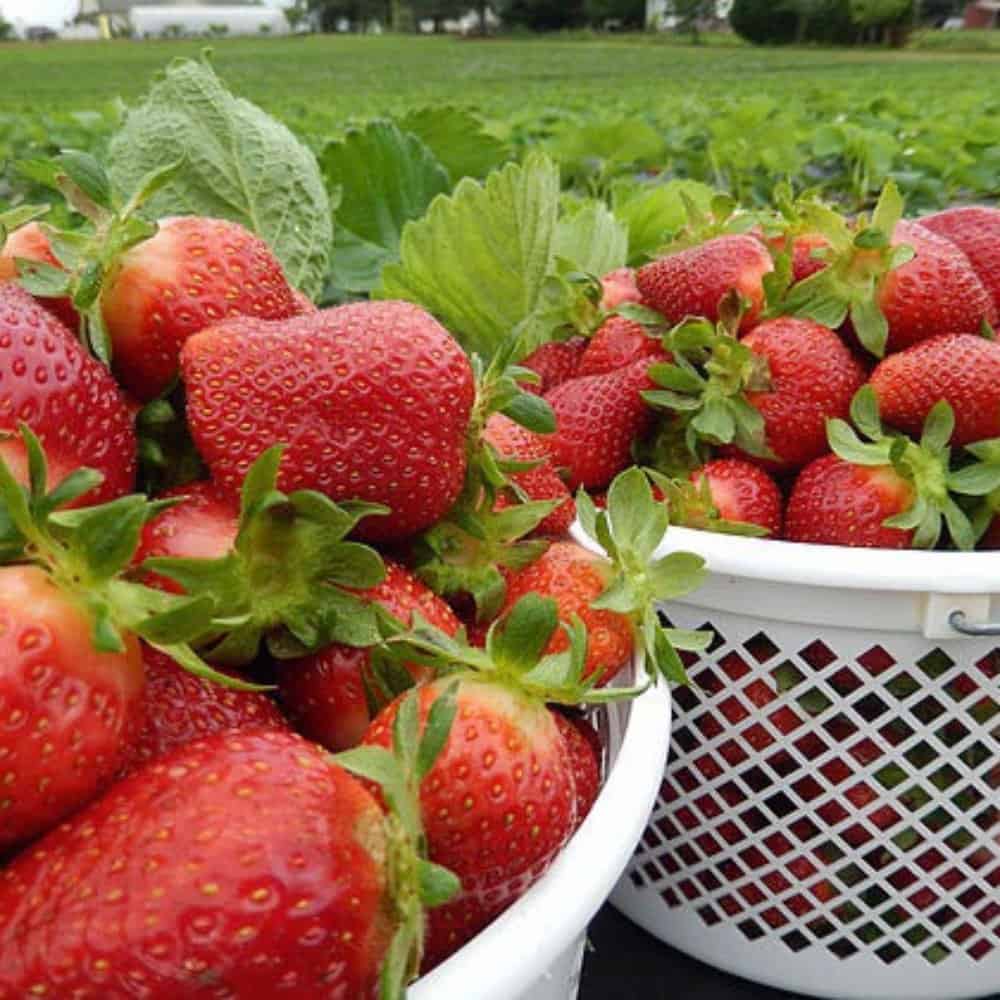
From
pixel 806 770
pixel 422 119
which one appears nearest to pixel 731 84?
pixel 422 119

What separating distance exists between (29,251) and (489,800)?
1.33 feet

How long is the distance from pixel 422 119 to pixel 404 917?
1.25 metres

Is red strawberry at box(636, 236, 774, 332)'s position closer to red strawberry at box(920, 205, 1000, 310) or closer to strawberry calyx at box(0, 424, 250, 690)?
red strawberry at box(920, 205, 1000, 310)

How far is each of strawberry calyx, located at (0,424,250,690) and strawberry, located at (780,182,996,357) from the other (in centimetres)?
58

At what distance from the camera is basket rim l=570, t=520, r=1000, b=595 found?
737 millimetres

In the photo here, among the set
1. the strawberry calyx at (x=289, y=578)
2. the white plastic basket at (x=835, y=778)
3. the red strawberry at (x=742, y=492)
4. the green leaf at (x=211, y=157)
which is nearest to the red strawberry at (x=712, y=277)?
the red strawberry at (x=742, y=492)

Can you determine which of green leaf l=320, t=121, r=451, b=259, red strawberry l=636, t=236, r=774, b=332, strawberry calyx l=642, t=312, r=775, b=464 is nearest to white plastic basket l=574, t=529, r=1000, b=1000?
strawberry calyx l=642, t=312, r=775, b=464

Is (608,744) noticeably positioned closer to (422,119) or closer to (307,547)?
(307,547)

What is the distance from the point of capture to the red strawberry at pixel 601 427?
2.98ft

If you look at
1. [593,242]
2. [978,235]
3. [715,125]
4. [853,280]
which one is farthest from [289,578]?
[715,125]

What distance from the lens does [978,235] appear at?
1.00 m

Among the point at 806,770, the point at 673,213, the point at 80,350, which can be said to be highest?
the point at 80,350

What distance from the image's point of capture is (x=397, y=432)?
0.60 meters

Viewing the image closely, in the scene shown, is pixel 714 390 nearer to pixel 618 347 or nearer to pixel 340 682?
pixel 618 347
